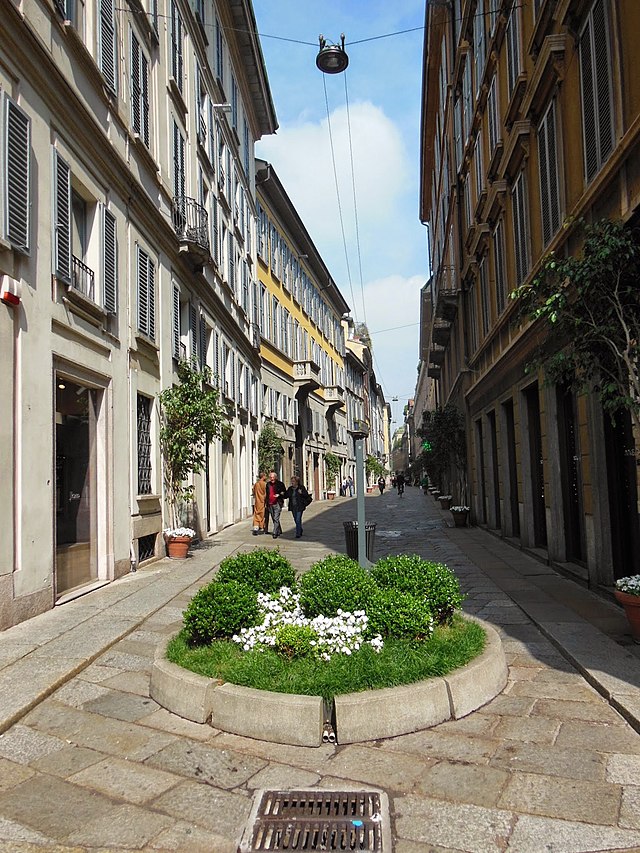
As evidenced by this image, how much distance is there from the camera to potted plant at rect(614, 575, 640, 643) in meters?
5.80

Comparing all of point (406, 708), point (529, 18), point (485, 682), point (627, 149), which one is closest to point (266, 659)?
point (406, 708)

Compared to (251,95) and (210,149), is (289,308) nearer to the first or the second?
(251,95)

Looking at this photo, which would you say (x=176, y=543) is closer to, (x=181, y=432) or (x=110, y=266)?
(x=181, y=432)

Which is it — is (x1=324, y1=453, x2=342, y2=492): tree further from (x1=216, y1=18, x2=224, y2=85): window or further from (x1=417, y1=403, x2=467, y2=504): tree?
(x1=216, y1=18, x2=224, y2=85): window

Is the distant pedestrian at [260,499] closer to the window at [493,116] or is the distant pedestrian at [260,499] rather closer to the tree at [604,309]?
the window at [493,116]

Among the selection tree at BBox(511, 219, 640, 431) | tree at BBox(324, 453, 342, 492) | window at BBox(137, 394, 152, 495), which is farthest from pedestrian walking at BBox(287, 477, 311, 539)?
tree at BBox(324, 453, 342, 492)

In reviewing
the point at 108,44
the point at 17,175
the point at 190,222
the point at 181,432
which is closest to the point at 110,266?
the point at 17,175

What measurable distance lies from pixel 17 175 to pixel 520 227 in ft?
28.3

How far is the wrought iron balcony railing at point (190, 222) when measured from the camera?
15.0 metres

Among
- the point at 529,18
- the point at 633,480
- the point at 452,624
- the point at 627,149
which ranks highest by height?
the point at 529,18

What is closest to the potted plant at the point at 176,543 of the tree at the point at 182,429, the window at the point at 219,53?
the tree at the point at 182,429

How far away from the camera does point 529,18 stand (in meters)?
11.3

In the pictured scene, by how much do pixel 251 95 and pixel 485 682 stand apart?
2672cm

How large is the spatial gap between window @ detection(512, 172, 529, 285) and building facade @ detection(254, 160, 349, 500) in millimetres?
15905
